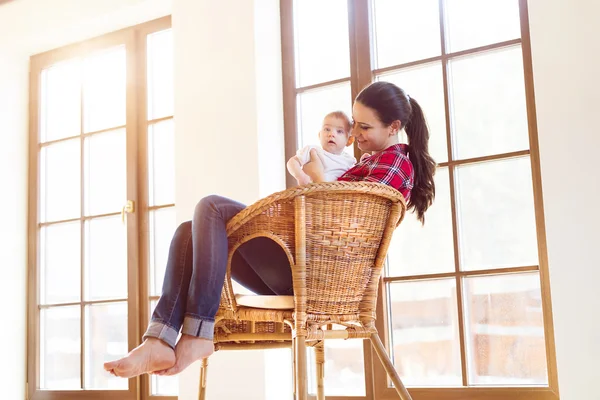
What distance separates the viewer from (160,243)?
403 cm

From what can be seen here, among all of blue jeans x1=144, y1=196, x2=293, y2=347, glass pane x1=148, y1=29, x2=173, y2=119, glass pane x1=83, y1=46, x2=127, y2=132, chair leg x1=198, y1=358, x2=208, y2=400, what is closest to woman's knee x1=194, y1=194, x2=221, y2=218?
blue jeans x1=144, y1=196, x2=293, y2=347

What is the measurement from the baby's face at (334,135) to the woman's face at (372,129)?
5 centimetres

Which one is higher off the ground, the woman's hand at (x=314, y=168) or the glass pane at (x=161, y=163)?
the glass pane at (x=161, y=163)

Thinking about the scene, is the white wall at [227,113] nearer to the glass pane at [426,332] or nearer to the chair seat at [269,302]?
the glass pane at [426,332]

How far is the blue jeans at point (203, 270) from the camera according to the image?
1983mm

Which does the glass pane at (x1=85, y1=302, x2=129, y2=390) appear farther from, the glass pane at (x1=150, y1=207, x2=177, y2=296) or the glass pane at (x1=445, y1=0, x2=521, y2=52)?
the glass pane at (x1=445, y1=0, x2=521, y2=52)

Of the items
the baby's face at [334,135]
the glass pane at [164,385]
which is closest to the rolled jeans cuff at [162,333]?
the baby's face at [334,135]

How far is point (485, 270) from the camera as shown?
9.52 ft

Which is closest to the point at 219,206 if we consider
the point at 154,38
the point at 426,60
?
the point at 426,60

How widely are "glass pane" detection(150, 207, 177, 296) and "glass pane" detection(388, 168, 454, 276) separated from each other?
55.1 inches

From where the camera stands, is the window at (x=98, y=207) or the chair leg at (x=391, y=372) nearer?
the chair leg at (x=391, y=372)

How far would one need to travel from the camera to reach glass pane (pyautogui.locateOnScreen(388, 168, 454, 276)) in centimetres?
302

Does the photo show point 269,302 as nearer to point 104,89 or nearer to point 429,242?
point 429,242

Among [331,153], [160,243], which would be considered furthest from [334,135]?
[160,243]
